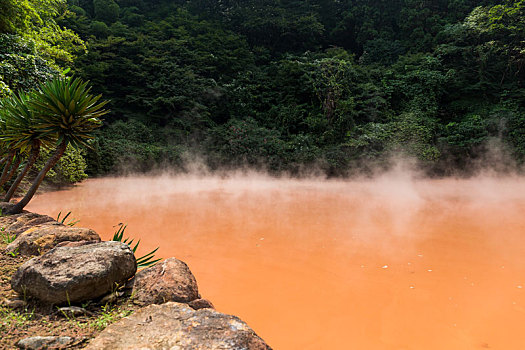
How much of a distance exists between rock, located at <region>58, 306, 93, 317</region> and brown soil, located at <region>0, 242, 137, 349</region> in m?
0.02

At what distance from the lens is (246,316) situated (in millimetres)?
2322

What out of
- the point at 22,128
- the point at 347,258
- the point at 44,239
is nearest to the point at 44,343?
the point at 44,239

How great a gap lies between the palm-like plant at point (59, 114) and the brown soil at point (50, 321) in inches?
97.7

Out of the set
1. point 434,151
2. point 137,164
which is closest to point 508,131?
point 434,151

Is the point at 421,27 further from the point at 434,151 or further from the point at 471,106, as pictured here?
the point at 434,151

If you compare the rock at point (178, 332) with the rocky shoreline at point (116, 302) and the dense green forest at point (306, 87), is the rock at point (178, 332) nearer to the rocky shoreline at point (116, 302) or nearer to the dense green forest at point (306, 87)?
the rocky shoreline at point (116, 302)

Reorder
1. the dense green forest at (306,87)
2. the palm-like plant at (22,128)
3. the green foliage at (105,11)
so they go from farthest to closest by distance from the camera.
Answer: the green foliage at (105,11) < the dense green forest at (306,87) < the palm-like plant at (22,128)

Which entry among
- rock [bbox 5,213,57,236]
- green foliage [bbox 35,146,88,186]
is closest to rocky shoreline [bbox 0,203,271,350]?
rock [bbox 5,213,57,236]

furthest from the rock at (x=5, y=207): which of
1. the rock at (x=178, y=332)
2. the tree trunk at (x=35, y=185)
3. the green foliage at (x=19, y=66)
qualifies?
the rock at (x=178, y=332)

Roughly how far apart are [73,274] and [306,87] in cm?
1377

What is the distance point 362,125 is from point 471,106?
4.95 m

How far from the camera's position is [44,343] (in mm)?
1227

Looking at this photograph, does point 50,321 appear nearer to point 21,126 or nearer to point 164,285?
point 164,285

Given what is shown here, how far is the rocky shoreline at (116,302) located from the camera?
1255 millimetres
